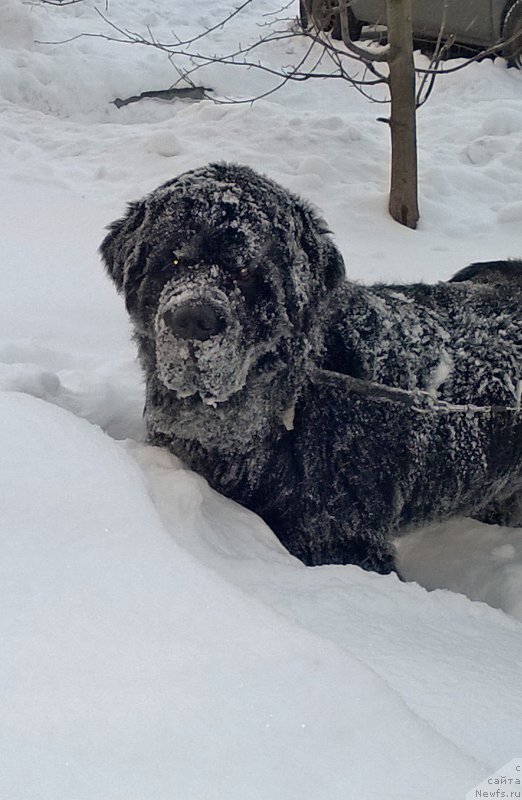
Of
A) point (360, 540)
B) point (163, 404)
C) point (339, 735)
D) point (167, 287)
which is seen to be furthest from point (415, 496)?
point (339, 735)

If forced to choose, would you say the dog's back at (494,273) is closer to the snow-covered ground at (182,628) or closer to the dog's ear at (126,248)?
the snow-covered ground at (182,628)

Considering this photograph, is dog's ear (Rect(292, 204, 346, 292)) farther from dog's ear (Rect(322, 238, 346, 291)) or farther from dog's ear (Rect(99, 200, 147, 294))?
dog's ear (Rect(99, 200, 147, 294))

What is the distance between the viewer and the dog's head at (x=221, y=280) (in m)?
2.68

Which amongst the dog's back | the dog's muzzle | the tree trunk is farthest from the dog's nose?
the tree trunk

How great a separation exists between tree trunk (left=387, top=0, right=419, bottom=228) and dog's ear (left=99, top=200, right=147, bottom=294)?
4196 millimetres

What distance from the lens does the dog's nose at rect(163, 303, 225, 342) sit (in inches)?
102

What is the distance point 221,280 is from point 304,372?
1.74 ft

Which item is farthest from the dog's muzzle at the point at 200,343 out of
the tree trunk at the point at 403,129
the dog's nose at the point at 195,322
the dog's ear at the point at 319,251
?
the tree trunk at the point at 403,129

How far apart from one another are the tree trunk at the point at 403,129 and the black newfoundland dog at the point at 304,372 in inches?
139

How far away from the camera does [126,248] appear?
10.1ft

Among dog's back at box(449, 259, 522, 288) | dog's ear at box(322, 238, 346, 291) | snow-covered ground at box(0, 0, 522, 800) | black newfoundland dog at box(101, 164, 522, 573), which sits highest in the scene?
dog's back at box(449, 259, 522, 288)

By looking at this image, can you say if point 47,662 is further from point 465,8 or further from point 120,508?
point 465,8

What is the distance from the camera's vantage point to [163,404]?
3029mm

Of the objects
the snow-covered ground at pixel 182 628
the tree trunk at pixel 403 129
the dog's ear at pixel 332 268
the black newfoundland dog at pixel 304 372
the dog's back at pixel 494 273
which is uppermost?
the tree trunk at pixel 403 129
